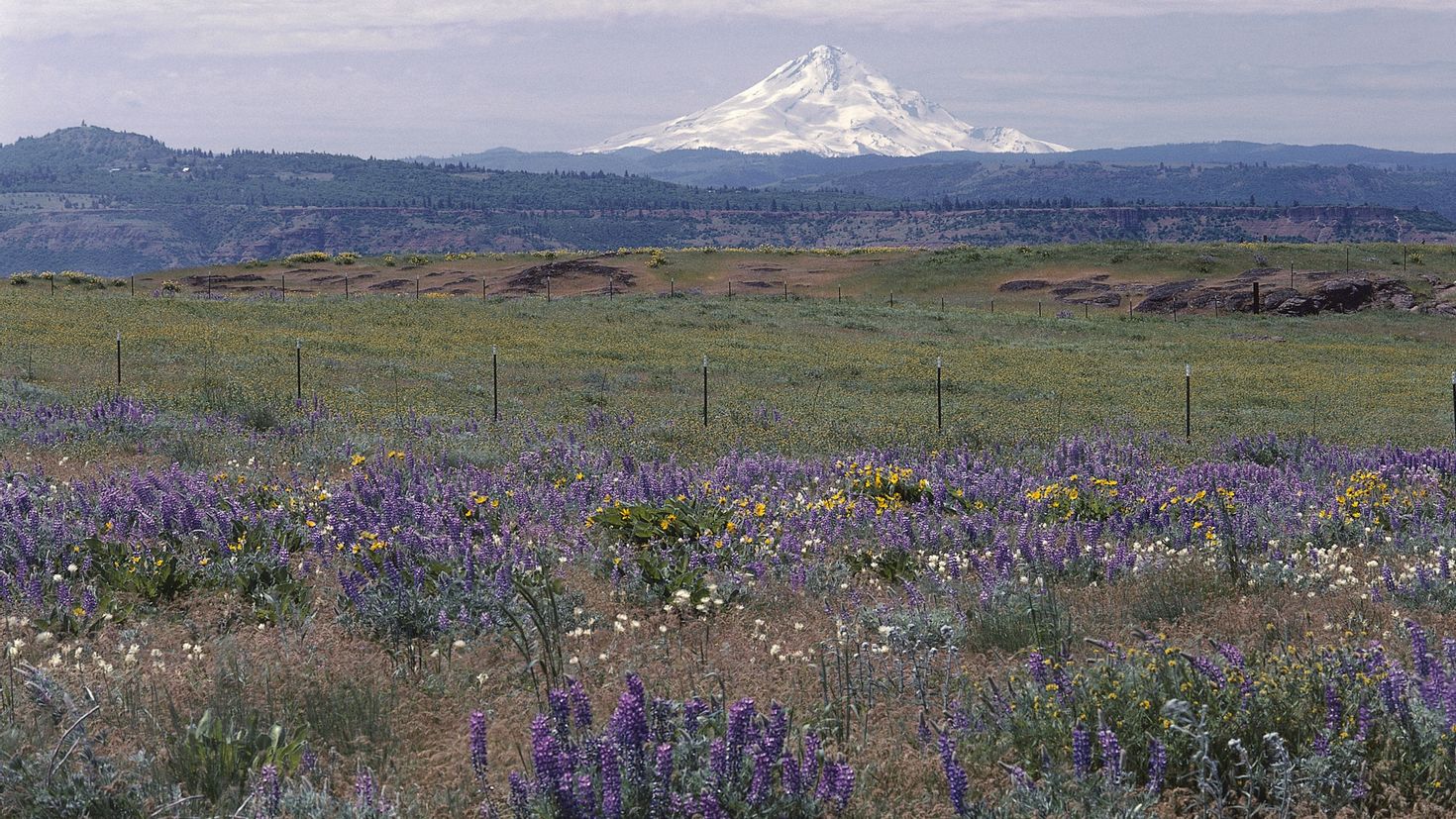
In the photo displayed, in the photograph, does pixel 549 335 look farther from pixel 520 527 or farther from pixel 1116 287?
pixel 1116 287

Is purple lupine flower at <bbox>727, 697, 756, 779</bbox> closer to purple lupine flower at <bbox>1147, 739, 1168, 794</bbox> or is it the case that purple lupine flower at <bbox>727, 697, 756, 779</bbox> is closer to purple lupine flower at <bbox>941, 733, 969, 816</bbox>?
purple lupine flower at <bbox>941, 733, 969, 816</bbox>

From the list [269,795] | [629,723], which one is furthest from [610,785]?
[269,795]

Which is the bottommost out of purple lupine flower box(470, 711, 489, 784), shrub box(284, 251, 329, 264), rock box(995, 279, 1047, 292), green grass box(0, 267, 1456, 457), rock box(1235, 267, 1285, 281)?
green grass box(0, 267, 1456, 457)

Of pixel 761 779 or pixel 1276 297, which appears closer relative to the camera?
pixel 761 779

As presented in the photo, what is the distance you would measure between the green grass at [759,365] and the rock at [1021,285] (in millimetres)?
22654

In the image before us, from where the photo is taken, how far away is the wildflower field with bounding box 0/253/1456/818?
4781 mm

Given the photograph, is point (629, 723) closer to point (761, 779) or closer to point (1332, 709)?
point (761, 779)

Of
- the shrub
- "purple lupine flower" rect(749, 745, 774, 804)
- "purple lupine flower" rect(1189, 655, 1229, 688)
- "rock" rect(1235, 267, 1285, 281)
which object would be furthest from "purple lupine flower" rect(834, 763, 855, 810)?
the shrub

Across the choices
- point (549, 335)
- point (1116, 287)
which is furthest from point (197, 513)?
point (1116, 287)

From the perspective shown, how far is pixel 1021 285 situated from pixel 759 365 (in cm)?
5103

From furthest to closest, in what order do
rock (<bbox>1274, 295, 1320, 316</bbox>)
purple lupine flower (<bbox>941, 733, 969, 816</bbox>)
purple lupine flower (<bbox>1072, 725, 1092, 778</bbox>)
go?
rock (<bbox>1274, 295, 1320, 316</bbox>) < purple lupine flower (<bbox>1072, 725, 1092, 778</bbox>) < purple lupine flower (<bbox>941, 733, 969, 816</bbox>)

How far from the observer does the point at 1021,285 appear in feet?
264

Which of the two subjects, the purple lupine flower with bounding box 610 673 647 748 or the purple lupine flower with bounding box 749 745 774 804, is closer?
the purple lupine flower with bounding box 749 745 774 804

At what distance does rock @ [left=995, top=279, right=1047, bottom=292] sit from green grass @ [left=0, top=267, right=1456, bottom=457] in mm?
22654
